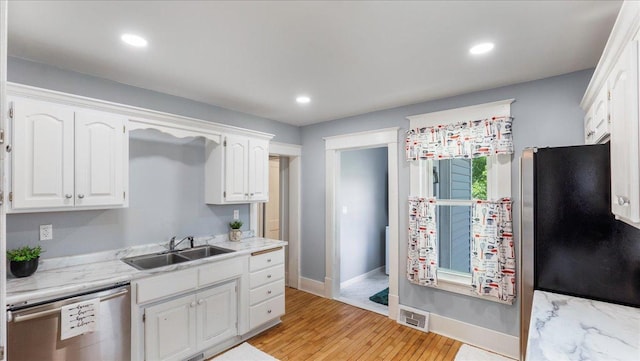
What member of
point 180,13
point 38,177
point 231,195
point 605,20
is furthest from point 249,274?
point 605,20

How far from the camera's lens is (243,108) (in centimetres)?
366

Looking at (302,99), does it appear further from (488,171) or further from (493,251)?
(493,251)

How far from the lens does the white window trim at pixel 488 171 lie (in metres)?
2.84

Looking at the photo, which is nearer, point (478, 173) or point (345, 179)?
point (478, 173)

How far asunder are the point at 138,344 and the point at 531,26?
3.43 meters

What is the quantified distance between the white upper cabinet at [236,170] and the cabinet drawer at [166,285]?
35.5 inches

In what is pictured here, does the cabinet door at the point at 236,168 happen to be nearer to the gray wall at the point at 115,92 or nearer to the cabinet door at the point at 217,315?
the gray wall at the point at 115,92

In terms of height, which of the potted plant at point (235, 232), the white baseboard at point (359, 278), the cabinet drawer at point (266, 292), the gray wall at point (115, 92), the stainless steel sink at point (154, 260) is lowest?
A: the white baseboard at point (359, 278)

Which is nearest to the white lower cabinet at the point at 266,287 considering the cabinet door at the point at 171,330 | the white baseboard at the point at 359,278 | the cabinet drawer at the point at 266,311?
the cabinet drawer at the point at 266,311

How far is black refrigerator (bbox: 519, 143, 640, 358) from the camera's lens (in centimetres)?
159

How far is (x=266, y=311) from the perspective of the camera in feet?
10.6

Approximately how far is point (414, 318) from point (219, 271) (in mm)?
2169

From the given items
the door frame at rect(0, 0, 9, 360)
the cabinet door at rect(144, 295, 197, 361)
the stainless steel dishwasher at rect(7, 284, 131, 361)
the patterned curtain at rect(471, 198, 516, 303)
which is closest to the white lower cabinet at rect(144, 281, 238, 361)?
the cabinet door at rect(144, 295, 197, 361)

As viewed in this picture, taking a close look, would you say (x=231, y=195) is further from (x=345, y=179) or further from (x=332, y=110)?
(x=345, y=179)
